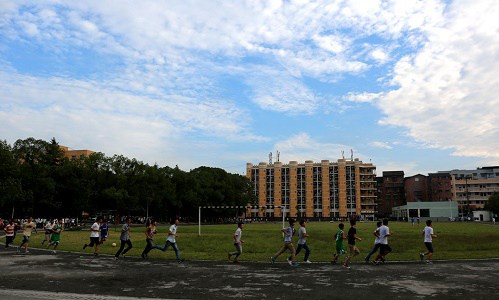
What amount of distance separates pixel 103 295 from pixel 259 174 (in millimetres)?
161702

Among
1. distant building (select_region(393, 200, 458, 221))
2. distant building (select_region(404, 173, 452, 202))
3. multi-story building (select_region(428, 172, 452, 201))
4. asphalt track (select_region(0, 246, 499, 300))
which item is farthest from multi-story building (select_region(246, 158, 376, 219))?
asphalt track (select_region(0, 246, 499, 300))

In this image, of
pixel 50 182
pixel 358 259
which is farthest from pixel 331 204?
pixel 358 259

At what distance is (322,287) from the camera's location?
13188 mm

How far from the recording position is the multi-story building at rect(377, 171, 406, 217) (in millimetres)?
162125

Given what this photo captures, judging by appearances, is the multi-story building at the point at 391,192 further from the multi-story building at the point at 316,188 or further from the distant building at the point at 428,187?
the multi-story building at the point at 316,188

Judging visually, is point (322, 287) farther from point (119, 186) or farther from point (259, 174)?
point (259, 174)

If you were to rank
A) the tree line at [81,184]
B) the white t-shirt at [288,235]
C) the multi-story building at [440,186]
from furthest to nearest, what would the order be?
1. the multi-story building at [440,186]
2. the tree line at [81,184]
3. the white t-shirt at [288,235]

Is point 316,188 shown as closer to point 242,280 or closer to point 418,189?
point 418,189

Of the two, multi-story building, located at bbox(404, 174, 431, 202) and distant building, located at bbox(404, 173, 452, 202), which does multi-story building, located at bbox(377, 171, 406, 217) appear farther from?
multi-story building, located at bbox(404, 174, 431, 202)

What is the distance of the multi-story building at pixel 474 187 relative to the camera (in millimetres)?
141625

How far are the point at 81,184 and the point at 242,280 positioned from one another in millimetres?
71425

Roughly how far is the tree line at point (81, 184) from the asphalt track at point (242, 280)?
55.3m

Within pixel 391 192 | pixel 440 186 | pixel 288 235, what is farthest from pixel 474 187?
pixel 288 235

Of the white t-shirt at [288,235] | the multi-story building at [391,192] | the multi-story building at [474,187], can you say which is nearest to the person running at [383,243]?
the white t-shirt at [288,235]
